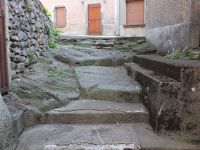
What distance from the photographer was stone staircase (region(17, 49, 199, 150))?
9.55 feet

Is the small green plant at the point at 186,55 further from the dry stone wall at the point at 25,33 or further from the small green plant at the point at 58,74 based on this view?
the dry stone wall at the point at 25,33

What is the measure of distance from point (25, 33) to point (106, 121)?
7.47 ft

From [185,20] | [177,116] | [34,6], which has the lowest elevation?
[177,116]

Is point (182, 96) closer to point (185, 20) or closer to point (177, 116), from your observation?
point (177, 116)

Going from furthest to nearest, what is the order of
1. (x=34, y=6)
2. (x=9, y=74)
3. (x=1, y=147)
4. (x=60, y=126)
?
(x=34, y=6) → (x=9, y=74) → (x=60, y=126) → (x=1, y=147)

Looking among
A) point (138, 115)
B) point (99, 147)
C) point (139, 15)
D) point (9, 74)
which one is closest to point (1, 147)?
point (99, 147)

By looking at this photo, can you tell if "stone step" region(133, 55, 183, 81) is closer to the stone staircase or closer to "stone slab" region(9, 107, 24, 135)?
the stone staircase

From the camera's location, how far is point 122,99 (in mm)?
4121

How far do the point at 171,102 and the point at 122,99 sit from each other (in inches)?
45.6

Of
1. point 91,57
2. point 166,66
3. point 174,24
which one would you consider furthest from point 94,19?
point 166,66

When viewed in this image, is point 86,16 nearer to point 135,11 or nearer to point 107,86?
point 135,11

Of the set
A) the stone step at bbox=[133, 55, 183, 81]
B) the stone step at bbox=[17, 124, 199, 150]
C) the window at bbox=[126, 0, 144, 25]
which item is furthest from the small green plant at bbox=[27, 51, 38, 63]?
the window at bbox=[126, 0, 144, 25]

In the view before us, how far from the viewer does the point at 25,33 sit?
4852 millimetres

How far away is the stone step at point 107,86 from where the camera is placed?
4.13 meters
